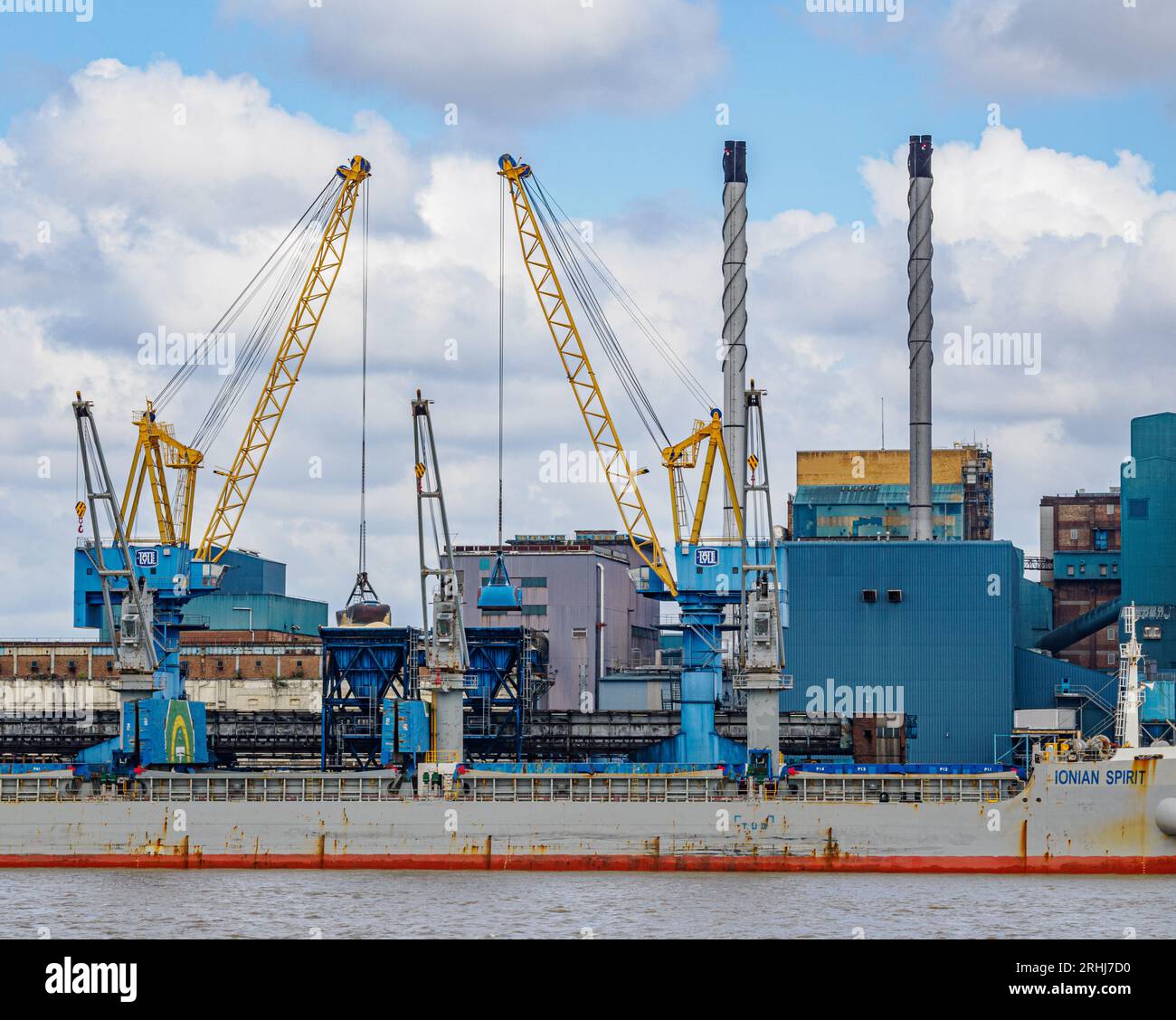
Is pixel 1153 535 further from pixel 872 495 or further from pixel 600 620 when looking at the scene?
pixel 600 620

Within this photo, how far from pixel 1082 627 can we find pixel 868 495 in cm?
2104

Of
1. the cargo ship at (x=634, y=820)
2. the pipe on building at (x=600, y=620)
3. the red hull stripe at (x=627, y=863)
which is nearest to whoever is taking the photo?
the red hull stripe at (x=627, y=863)

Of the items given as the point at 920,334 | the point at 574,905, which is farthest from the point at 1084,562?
the point at 574,905

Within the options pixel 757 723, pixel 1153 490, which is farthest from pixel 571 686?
pixel 757 723

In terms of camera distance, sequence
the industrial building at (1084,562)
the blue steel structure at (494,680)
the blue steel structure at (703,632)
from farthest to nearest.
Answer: the industrial building at (1084,562), the blue steel structure at (494,680), the blue steel structure at (703,632)

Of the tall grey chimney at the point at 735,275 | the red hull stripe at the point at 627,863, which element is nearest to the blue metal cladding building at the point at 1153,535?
the tall grey chimney at the point at 735,275

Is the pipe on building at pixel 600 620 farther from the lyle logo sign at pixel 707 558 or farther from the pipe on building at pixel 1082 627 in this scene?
the lyle logo sign at pixel 707 558

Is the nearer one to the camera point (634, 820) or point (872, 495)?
point (634, 820)

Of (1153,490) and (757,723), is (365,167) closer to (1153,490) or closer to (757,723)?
(757,723)

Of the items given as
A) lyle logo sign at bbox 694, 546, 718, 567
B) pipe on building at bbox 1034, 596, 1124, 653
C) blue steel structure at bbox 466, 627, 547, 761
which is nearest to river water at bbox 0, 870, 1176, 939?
lyle logo sign at bbox 694, 546, 718, 567

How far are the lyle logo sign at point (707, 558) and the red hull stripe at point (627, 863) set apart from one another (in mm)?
→ 25679

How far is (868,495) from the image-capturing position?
131000 mm

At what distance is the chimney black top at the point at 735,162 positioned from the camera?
117188mm
